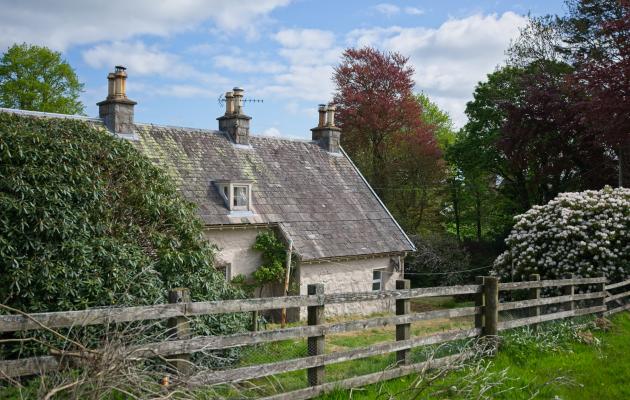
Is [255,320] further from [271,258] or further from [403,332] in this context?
[271,258]

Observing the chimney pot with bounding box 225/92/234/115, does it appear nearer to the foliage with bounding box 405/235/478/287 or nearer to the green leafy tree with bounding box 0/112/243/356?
the foliage with bounding box 405/235/478/287

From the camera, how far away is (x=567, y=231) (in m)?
17.2

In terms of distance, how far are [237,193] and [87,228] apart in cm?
1231

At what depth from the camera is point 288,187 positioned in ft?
75.8

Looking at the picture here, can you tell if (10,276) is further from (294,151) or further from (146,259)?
(294,151)

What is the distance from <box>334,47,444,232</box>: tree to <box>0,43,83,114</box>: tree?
1822 cm

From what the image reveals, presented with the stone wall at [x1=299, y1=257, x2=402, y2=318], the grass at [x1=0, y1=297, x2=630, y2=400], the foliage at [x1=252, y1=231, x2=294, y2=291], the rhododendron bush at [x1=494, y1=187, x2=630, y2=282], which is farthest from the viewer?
the stone wall at [x1=299, y1=257, x2=402, y2=318]

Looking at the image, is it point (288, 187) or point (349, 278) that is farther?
point (288, 187)

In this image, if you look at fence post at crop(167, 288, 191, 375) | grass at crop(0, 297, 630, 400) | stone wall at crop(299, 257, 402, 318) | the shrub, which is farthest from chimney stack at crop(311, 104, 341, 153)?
fence post at crop(167, 288, 191, 375)

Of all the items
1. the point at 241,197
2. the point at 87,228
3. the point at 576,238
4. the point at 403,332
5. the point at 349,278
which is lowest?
the point at 349,278

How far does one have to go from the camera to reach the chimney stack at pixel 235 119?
23.5 meters

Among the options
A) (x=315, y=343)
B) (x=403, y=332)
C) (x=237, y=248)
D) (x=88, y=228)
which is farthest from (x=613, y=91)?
(x=88, y=228)

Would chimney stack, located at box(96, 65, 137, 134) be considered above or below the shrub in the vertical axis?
above

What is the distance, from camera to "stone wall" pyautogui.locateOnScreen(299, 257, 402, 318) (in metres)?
20.8
